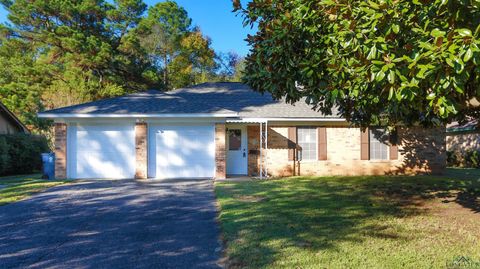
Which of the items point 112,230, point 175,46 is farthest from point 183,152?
point 175,46

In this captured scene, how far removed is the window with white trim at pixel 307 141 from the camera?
54.5ft

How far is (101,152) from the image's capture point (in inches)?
599

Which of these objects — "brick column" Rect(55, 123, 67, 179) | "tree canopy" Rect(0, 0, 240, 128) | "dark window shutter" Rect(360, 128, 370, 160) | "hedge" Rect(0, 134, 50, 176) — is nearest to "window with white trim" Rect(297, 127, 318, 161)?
"dark window shutter" Rect(360, 128, 370, 160)

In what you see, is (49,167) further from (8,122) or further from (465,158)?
(465,158)

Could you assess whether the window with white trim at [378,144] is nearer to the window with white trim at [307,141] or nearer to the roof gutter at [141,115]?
the window with white trim at [307,141]

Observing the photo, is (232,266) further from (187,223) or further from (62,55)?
(62,55)

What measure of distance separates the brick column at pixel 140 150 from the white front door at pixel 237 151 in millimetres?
3576

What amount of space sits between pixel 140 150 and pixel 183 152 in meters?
1.64

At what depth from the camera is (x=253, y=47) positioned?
7.50 metres

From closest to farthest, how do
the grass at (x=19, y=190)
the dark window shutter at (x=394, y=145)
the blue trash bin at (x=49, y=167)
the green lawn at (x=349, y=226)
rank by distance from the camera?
the green lawn at (x=349, y=226), the grass at (x=19, y=190), the blue trash bin at (x=49, y=167), the dark window shutter at (x=394, y=145)

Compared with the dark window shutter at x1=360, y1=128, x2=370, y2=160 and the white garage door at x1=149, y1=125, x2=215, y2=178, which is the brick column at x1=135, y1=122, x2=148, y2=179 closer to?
the white garage door at x1=149, y1=125, x2=215, y2=178

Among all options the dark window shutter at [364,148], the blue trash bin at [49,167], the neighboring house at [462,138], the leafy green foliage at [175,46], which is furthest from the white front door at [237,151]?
the leafy green foliage at [175,46]

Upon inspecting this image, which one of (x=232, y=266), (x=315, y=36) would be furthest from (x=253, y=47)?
(x=232, y=266)

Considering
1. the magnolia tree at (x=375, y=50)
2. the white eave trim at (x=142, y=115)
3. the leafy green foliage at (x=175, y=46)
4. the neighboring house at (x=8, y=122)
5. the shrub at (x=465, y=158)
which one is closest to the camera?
the magnolia tree at (x=375, y=50)
